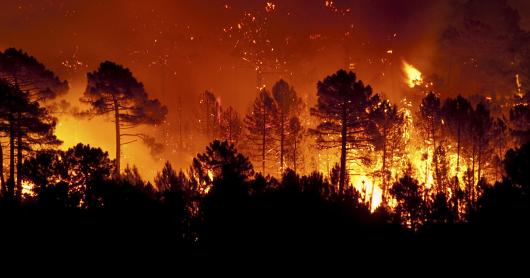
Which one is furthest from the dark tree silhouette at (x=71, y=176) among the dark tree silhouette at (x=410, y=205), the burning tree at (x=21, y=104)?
the dark tree silhouette at (x=410, y=205)

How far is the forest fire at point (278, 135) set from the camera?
12.8 m

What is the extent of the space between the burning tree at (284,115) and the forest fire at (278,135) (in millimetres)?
211

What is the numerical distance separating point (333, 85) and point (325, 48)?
90483 mm

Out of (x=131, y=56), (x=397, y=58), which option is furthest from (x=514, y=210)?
(x=131, y=56)

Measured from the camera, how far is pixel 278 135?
38.4 metres

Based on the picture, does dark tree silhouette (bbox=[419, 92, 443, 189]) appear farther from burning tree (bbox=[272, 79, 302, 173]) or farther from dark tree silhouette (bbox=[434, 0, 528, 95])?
dark tree silhouette (bbox=[434, 0, 528, 95])

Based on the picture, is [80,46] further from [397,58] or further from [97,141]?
[397,58]

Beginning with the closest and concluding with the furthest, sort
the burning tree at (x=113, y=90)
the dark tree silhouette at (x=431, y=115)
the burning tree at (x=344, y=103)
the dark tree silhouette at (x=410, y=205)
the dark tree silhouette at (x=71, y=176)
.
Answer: the dark tree silhouette at (x=71, y=176)
the dark tree silhouette at (x=410, y=205)
the burning tree at (x=344, y=103)
the burning tree at (x=113, y=90)
the dark tree silhouette at (x=431, y=115)

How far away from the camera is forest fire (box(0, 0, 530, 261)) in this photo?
42.0 feet

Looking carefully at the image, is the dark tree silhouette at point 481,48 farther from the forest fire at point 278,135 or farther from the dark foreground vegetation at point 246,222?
the dark foreground vegetation at point 246,222

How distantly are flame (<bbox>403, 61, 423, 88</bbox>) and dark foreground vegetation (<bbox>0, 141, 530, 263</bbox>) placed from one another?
67.7m

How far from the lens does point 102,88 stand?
85.0ft

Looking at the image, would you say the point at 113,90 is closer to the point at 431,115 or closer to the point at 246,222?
the point at 246,222

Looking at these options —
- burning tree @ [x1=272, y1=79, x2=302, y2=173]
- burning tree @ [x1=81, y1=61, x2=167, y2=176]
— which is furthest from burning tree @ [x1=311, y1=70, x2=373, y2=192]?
burning tree @ [x1=81, y1=61, x2=167, y2=176]
